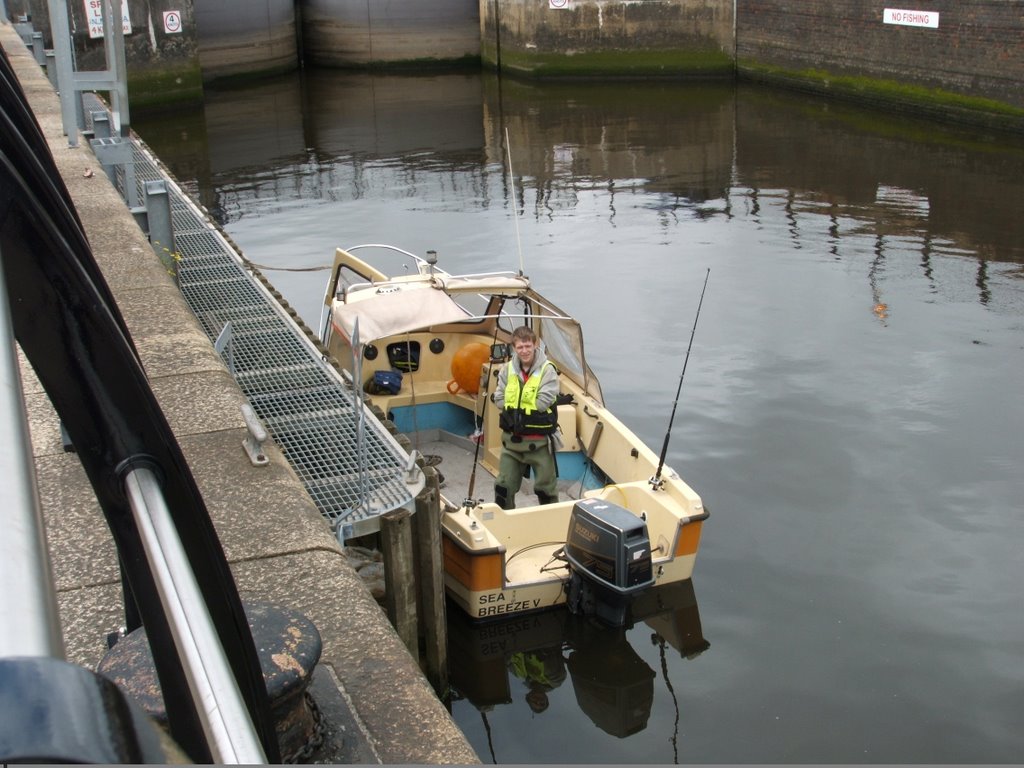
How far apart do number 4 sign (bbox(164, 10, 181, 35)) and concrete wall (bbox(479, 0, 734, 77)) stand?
1025 cm

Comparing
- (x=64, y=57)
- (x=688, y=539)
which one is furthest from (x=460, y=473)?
(x=64, y=57)

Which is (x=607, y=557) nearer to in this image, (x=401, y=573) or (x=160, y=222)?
(x=401, y=573)

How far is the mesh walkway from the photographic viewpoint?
730cm

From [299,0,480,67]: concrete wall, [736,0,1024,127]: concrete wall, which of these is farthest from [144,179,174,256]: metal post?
[299,0,480,67]: concrete wall

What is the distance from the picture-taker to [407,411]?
12594 mm

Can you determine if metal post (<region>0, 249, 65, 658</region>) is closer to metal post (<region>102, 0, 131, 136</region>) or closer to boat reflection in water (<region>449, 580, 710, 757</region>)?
boat reflection in water (<region>449, 580, 710, 757</region>)

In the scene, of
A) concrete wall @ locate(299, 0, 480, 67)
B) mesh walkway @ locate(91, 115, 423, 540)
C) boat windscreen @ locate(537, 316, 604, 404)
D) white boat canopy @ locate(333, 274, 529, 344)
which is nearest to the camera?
mesh walkway @ locate(91, 115, 423, 540)

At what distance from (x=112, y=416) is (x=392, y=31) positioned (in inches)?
1626

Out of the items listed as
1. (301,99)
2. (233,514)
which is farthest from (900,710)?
(301,99)

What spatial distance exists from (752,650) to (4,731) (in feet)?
32.4

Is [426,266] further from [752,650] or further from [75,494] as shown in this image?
[75,494]

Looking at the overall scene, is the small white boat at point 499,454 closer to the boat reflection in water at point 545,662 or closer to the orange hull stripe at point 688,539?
the orange hull stripe at point 688,539

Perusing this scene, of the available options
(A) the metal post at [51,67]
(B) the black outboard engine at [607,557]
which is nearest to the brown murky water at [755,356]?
(B) the black outboard engine at [607,557]

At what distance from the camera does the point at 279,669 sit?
322 centimetres
